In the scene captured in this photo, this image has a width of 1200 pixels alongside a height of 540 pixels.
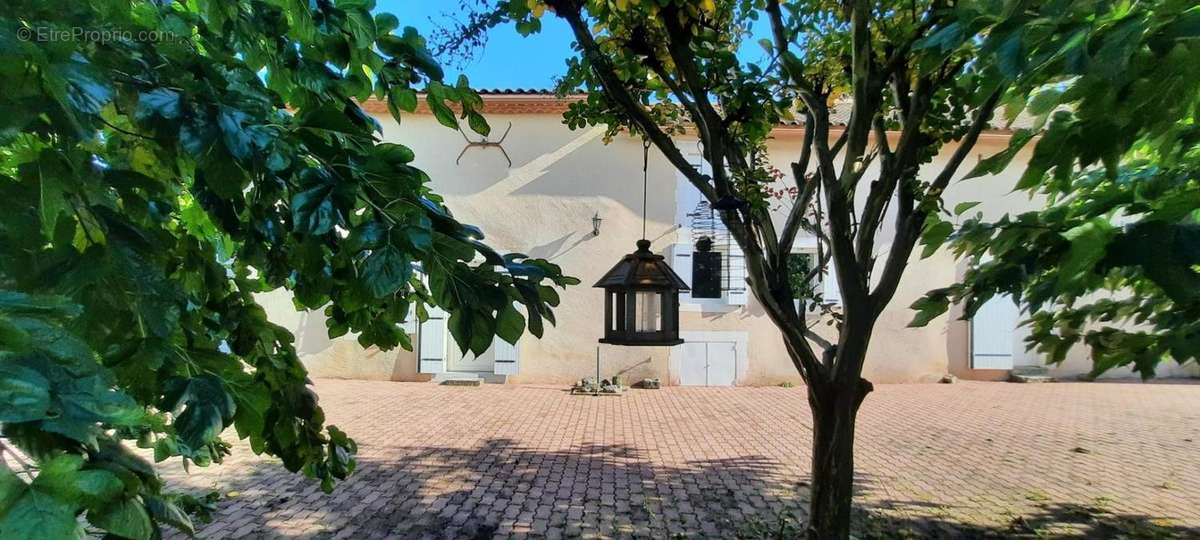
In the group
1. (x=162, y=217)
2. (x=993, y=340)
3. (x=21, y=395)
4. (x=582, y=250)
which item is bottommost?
(x=993, y=340)

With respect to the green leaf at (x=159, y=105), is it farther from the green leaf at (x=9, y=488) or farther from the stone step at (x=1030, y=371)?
the stone step at (x=1030, y=371)

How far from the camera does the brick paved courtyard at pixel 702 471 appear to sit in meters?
4.55

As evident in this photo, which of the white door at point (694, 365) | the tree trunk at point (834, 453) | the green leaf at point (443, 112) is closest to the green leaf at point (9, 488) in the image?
the green leaf at point (443, 112)

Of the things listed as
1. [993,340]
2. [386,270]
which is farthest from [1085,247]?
[993,340]

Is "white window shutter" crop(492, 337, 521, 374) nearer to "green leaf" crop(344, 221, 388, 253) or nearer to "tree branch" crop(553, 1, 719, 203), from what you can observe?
"tree branch" crop(553, 1, 719, 203)

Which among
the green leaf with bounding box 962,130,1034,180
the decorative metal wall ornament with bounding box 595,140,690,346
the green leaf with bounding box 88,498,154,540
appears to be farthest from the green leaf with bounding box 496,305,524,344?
the decorative metal wall ornament with bounding box 595,140,690,346

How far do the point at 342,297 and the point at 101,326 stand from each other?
83cm

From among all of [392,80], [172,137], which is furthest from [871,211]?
[172,137]

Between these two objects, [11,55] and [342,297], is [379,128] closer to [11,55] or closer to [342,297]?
[342,297]

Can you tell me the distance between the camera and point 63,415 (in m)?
0.71

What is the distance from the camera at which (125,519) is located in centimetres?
81

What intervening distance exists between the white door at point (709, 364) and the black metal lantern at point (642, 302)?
780 cm

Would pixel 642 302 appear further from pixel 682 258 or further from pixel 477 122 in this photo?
pixel 682 258

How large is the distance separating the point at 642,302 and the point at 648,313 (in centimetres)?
8
